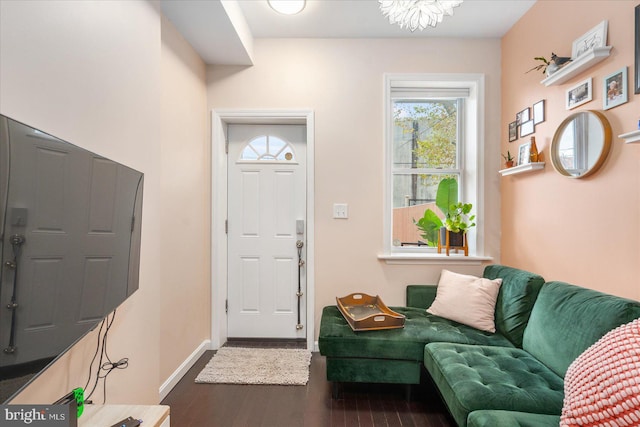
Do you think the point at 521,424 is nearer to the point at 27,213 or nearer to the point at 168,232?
the point at 27,213

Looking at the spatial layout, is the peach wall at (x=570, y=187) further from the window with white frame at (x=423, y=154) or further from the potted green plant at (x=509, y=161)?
the window with white frame at (x=423, y=154)

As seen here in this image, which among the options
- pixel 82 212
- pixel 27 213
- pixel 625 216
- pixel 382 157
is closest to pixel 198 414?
pixel 82 212

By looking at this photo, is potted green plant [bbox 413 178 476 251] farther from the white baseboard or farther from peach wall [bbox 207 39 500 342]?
the white baseboard

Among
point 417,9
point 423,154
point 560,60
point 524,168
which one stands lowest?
point 524,168

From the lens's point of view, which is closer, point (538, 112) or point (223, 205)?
point (538, 112)

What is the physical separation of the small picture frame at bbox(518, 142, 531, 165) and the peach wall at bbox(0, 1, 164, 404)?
244 centimetres

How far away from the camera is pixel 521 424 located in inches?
51.1

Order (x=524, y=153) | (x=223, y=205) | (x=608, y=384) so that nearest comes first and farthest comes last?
(x=608, y=384) < (x=524, y=153) < (x=223, y=205)

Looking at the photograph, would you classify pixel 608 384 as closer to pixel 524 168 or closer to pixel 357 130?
pixel 524 168

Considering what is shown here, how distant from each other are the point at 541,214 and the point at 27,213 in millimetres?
2712

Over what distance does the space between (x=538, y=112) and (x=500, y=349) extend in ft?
5.36

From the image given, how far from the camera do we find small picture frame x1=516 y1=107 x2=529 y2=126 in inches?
97.7

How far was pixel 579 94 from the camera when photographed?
1.95 m

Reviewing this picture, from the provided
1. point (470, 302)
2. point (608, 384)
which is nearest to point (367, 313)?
point (470, 302)
